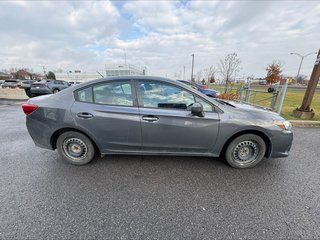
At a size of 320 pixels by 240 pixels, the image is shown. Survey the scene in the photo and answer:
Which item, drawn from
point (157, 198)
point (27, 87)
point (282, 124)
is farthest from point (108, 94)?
point (27, 87)

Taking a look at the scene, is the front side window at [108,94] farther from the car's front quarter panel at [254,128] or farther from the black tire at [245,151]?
the black tire at [245,151]

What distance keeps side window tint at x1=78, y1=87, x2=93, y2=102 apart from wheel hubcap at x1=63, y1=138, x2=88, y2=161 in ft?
2.44

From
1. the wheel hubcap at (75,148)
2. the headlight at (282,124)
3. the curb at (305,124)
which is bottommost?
the curb at (305,124)

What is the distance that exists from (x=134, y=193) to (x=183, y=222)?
791 mm

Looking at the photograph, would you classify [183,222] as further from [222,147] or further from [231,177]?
[222,147]

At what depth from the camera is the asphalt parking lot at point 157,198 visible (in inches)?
69.7

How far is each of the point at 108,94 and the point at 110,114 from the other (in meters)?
0.37

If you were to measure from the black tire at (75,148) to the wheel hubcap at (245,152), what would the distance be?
2605 mm

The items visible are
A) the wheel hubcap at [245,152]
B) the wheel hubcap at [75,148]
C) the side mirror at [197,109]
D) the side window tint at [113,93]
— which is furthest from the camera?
the wheel hubcap at [75,148]

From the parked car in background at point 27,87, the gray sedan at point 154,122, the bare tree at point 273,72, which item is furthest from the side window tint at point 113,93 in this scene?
the bare tree at point 273,72

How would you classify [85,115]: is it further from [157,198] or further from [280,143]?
[280,143]

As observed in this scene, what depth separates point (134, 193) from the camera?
2324mm

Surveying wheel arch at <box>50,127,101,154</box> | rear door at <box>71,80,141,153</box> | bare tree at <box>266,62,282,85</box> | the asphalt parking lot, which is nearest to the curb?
the asphalt parking lot

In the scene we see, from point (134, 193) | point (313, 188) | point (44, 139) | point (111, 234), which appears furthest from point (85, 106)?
point (313, 188)
